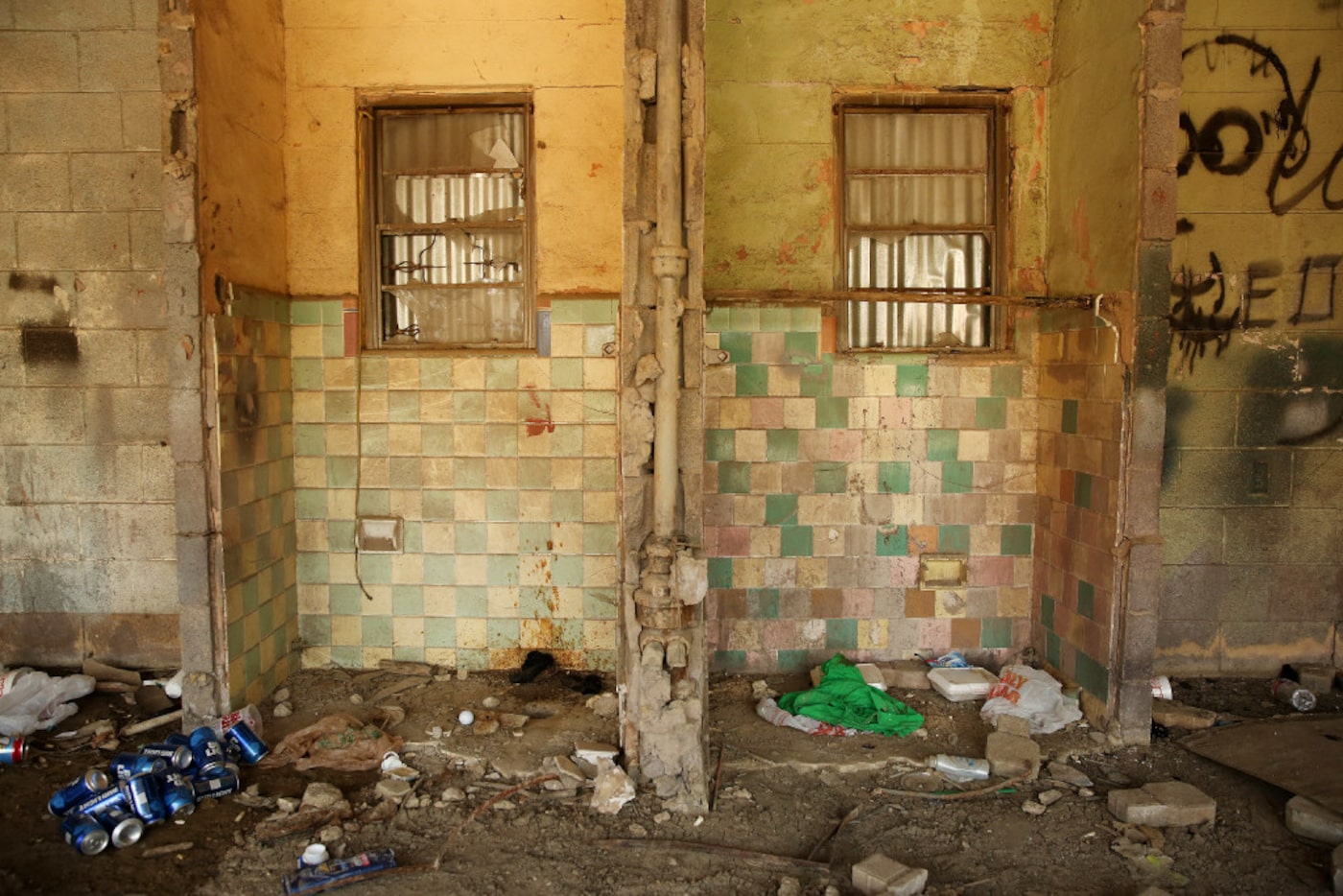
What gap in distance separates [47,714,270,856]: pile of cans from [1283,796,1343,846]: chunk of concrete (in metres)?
4.23

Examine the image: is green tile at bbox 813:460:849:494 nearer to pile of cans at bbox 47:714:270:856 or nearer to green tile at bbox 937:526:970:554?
green tile at bbox 937:526:970:554

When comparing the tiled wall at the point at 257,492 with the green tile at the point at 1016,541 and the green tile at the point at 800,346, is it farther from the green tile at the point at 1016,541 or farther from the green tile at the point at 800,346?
the green tile at the point at 1016,541

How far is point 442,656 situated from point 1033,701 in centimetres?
318

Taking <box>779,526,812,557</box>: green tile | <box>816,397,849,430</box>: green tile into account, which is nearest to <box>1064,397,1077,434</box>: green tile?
<box>816,397,849,430</box>: green tile

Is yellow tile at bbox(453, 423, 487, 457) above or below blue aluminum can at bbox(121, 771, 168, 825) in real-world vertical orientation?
above

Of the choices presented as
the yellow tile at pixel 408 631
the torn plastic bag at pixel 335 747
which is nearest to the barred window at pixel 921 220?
the yellow tile at pixel 408 631

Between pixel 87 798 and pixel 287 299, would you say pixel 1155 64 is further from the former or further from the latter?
pixel 87 798

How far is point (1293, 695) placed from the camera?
4.41 m

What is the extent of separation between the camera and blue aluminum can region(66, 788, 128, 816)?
326 centimetres

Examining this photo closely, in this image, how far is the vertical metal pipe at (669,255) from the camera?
3.38 m

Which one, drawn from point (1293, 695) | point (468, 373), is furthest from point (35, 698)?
point (1293, 695)

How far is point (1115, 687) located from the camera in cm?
397

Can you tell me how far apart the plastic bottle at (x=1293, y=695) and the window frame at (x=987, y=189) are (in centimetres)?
230

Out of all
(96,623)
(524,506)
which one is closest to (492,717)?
(524,506)
